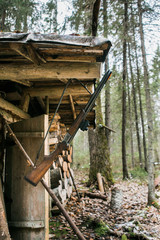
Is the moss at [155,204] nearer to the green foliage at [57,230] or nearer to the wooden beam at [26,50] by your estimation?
the green foliage at [57,230]

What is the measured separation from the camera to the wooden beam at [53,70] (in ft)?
9.35

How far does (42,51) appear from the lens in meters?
2.49

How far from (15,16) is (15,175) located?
30.2 feet

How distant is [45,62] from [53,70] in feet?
0.56

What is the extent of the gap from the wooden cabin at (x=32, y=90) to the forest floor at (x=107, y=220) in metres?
1.07

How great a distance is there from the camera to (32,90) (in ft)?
13.8

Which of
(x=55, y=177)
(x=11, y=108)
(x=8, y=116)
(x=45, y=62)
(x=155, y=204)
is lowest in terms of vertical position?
(x=155, y=204)

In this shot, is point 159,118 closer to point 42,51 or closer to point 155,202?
point 155,202

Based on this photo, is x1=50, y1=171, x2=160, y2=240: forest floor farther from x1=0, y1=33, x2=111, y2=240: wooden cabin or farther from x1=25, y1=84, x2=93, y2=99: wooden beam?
x1=25, y1=84, x2=93, y2=99: wooden beam

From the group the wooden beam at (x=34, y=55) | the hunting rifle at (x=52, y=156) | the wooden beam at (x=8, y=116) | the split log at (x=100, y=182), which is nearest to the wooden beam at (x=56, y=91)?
the wooden beam at (x=8, y=116)

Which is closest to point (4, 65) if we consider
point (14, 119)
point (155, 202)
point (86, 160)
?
point (14, 119)

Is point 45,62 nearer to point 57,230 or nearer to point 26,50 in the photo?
point 26,50

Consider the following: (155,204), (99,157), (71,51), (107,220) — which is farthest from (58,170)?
(71,51)

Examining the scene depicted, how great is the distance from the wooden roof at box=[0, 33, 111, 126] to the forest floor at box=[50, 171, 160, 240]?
2929 millimetres
